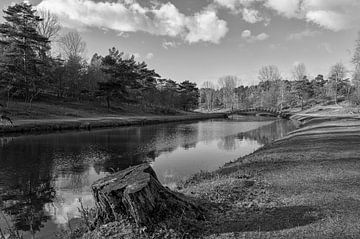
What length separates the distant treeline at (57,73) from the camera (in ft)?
147

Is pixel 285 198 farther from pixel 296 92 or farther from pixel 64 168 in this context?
pixel 296 92

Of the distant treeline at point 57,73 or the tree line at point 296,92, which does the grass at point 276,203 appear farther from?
the tree line at point 296,92

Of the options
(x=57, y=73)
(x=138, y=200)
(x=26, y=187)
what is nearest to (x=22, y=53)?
(x=57, y=73)

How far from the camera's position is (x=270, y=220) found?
6566mm

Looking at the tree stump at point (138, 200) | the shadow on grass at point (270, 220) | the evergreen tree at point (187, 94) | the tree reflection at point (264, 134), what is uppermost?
the evergreen tree at point (187, 94)

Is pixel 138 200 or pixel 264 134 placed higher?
pixel 138 200

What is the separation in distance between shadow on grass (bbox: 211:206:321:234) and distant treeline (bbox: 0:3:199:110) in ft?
137

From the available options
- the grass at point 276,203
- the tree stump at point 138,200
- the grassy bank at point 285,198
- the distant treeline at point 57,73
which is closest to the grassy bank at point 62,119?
the distant treeline at point 57,73

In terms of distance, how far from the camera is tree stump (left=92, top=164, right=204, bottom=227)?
601 centimetres

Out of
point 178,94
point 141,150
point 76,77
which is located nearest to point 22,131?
point 141,150

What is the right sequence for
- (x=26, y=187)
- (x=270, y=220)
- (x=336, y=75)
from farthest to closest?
1. (x=336, y=75)
2. (x=26, y=187)
3. (x=270, y=220)

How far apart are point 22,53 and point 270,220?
49356 millimetres

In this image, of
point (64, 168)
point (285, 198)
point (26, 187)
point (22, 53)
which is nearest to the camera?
point (285, 198)

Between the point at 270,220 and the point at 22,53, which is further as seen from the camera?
the point at 22,53
